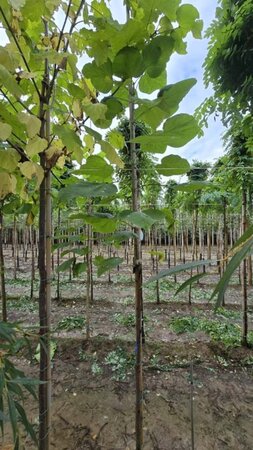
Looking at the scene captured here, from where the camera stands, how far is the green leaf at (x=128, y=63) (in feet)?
1.95

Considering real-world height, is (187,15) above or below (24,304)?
above

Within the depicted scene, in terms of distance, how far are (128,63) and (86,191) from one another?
0.30 m

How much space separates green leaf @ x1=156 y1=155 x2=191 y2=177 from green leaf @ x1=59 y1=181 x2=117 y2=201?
0.18 metres

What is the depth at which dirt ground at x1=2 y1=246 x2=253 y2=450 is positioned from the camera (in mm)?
2303

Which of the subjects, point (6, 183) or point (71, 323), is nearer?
point (6, 183)

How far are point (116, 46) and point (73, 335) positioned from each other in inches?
167

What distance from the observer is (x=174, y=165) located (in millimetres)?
756

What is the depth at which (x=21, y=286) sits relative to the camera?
A: 738 cm

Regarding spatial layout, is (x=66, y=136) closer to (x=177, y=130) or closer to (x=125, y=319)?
(x=177, y=130)

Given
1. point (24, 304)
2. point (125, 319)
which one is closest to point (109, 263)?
point (125, 319)

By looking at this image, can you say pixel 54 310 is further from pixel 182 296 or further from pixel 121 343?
pixel 182 296

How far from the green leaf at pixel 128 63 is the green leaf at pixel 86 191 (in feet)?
0.86

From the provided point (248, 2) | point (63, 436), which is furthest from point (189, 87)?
point (63, 436)

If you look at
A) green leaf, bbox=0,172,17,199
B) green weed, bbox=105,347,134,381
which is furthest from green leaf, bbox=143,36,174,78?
green weed, bbox=105,347,134,381
